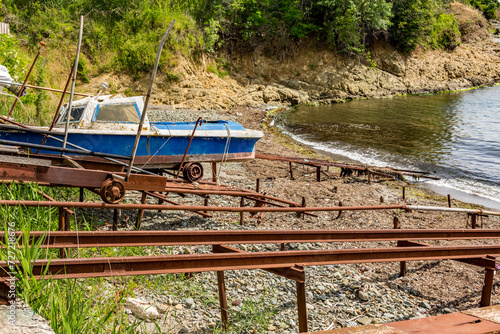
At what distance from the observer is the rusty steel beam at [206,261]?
381cm

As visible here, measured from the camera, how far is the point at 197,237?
5137 mm

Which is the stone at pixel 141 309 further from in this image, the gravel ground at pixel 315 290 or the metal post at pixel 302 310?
the metal post at pixel 302 310

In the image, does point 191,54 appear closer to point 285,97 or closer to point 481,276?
point 285,97

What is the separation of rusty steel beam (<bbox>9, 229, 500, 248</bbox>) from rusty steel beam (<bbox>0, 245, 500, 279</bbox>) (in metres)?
0.55

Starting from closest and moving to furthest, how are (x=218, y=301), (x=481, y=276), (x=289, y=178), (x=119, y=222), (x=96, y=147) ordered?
(x=218, y=301) → (x=481, y=276) → (x=119, y=222) → (x=96, y=147) → (x=289, y=178)

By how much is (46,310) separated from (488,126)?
102ft

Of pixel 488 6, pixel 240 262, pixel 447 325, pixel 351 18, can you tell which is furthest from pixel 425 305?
pixel 488 6

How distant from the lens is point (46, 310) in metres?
3.41

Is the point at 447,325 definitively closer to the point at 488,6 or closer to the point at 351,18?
the point at 351,18

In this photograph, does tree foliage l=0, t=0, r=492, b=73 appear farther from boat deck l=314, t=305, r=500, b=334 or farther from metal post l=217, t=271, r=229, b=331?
boat deck l=314, t=305, r=500, b=334

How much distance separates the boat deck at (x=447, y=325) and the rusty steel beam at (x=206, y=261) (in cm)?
107

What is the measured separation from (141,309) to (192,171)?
5.81 metres

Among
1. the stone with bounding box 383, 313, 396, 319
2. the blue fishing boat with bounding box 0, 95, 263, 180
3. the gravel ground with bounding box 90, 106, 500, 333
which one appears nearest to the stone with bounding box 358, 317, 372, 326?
the gravel ground with bounding box 90, 106, 500, 333

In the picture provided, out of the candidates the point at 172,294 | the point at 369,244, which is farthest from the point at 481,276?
the point at 172,294
